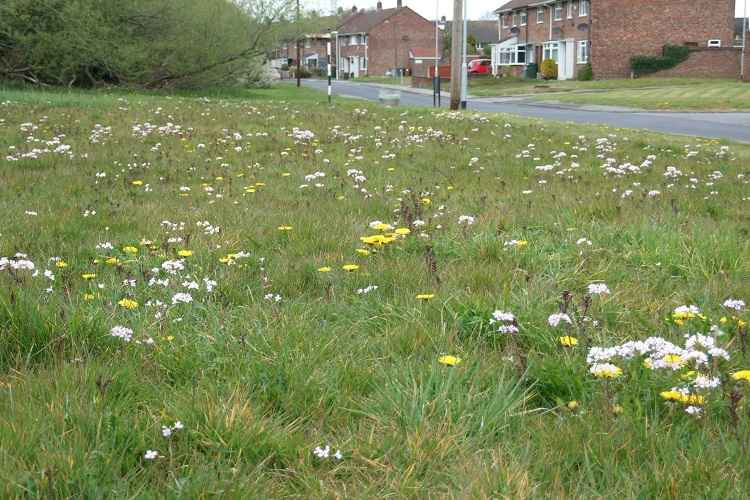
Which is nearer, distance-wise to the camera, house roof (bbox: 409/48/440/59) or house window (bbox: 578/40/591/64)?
house window (bbox: 578/40/591/64)

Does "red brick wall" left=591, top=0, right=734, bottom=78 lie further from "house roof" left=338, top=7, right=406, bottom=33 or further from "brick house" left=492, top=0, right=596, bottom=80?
"house roof" left=338, top=7, right=406, bottom=33

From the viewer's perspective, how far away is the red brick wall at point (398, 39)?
97.1 meters

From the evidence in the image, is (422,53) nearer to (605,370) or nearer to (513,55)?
(513,55)

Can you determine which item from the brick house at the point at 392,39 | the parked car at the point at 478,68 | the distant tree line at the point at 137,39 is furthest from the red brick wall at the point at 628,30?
the brick house at the point at 392,39

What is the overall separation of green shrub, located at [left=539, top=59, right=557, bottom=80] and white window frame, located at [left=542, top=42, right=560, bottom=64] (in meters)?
1.11

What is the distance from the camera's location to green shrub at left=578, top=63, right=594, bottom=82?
55969 millimetres

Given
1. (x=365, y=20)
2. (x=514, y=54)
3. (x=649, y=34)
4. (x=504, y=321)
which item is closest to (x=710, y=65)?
(x=649, y=34)

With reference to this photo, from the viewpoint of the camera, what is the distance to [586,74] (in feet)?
184

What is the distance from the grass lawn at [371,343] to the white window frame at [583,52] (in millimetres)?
52934

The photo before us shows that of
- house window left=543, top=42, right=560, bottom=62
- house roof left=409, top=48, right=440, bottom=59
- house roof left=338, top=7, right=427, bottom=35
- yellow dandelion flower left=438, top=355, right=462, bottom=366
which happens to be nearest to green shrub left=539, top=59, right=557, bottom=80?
house window left=543, top=42, right=560, bottom=62

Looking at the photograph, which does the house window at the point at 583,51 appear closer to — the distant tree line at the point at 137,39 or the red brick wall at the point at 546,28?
the red brick wall at the point at 546,28

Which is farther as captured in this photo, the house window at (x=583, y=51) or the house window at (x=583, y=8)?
the house window at (x=583, y=8)

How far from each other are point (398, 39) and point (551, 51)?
119ft

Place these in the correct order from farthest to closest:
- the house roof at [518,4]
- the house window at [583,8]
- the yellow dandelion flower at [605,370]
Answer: the house roof at [518,4], the house window at [583,8], the yellow dandelion flower at [605,370]
